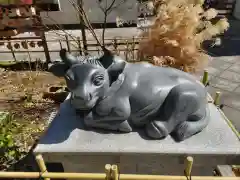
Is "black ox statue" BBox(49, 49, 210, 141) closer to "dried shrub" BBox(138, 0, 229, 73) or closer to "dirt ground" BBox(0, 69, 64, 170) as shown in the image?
"dried shrub" BBox(138, 0, 229, 73)

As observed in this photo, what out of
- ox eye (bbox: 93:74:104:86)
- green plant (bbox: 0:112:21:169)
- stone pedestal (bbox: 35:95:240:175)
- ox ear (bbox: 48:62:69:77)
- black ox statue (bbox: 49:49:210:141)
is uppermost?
ox ear (bbox: 48:62:69:77)

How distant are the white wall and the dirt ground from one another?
176 inches

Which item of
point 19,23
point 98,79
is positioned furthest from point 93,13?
point 98,79

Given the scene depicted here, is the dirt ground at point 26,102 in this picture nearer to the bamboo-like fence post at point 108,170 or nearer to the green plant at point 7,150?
the green plant at point 7,150

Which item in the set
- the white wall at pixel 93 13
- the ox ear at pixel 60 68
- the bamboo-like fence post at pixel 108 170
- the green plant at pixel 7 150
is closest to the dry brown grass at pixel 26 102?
the green plant at pixel 7 150

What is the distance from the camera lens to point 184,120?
2.21m

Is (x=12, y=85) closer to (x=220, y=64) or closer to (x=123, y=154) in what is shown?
(x=123, y=154)

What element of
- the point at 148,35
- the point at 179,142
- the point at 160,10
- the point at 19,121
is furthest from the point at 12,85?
the point at 179,142

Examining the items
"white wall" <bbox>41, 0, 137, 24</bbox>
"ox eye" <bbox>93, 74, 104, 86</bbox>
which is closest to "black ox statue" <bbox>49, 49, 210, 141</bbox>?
"ox eye" <bbox>93, 74, 104, 86</bbox>

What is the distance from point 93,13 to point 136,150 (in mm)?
9439

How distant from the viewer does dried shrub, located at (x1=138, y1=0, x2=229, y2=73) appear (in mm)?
4125

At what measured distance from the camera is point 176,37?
4176 millimetres

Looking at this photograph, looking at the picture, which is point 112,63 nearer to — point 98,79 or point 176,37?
point 98,79

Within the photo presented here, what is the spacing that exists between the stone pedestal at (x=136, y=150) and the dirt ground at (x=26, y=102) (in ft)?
6.03
